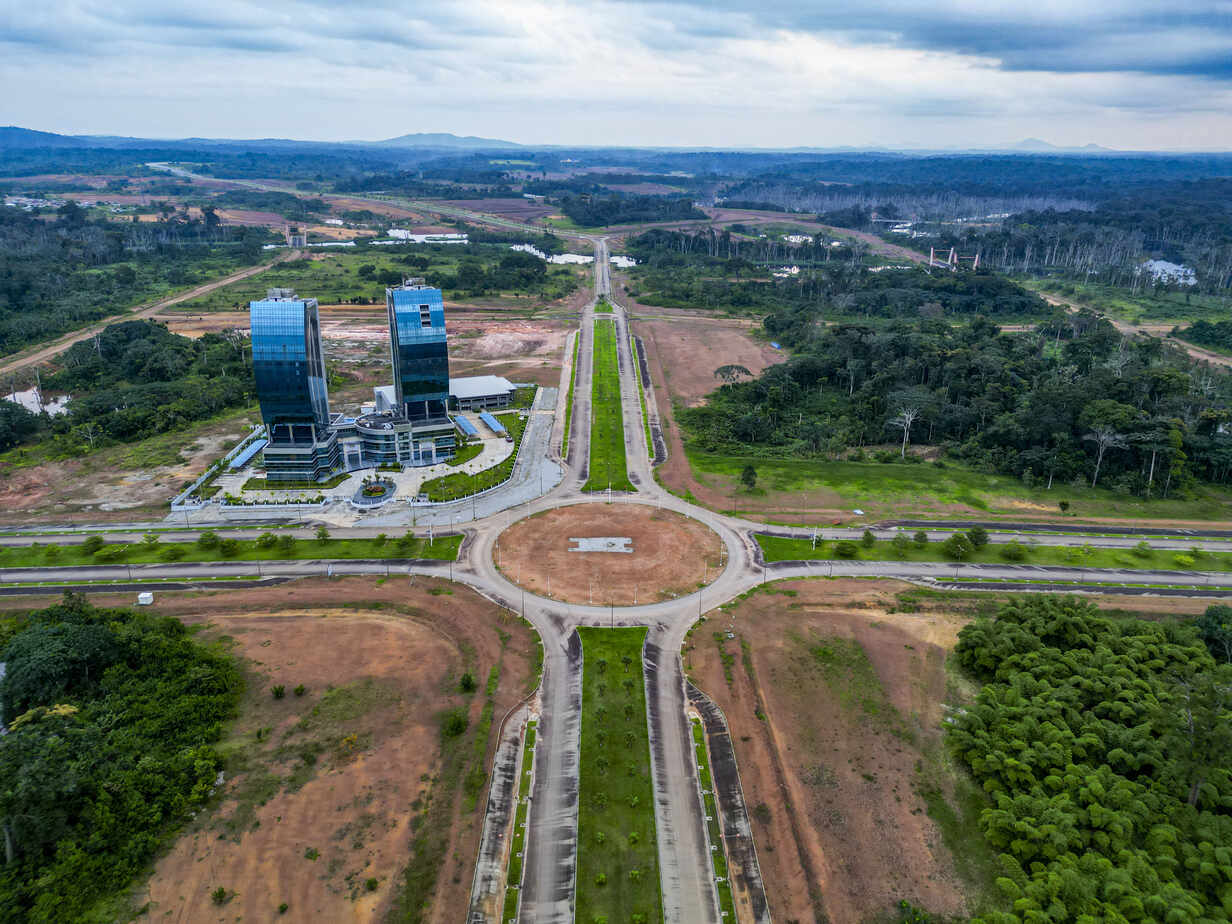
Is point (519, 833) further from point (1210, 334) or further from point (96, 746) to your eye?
point (1210, 334)

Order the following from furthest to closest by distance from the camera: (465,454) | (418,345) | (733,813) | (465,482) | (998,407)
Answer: (998,407), (465,454), (418,345), (465,482), (733,813)

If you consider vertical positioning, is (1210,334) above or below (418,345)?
below

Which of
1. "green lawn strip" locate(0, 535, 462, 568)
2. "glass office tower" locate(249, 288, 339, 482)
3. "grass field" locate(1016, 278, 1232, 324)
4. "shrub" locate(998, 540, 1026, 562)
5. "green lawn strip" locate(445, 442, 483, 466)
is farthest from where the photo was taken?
"grass field" locate(1016, 278, 1232, 324)

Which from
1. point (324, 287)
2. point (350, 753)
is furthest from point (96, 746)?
point (324, 287)

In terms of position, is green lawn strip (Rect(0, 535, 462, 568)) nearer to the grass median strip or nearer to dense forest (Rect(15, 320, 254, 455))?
the grass median strip

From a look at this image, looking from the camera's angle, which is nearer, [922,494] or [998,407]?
[922,494]

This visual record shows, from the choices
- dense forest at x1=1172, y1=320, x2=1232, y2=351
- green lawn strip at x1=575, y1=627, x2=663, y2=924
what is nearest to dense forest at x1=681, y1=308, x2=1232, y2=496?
dense forest at x1=1172, y1=320, x2=1232, y2=351

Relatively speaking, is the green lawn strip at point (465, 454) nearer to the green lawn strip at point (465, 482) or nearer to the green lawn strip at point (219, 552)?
the green lawn strip at point (465, 482)
